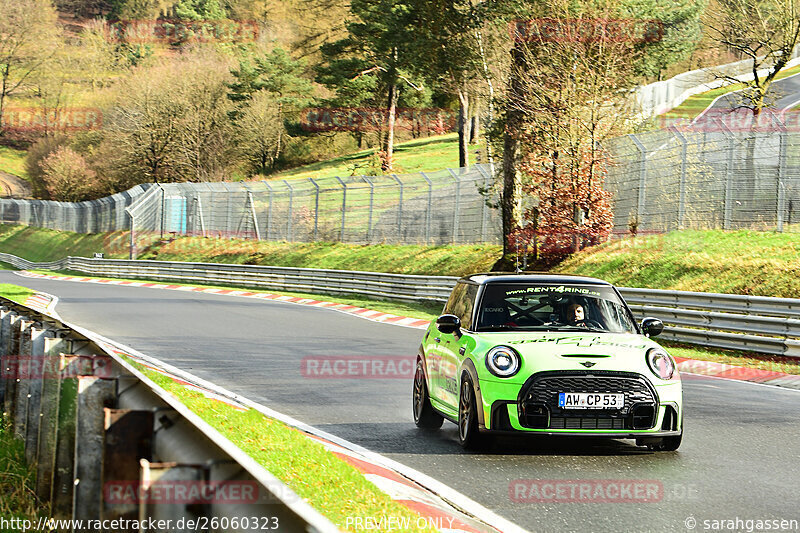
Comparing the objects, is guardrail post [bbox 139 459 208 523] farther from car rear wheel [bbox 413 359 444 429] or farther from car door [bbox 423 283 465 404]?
car rear wheel [bbox 413 359 444 429]

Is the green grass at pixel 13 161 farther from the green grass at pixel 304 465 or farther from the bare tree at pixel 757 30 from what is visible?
the green grass at pixel 304 465

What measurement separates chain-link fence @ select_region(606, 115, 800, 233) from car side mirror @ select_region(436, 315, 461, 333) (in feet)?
52.7

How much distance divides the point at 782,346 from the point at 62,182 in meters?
72.1

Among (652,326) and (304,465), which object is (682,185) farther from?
(304,465)

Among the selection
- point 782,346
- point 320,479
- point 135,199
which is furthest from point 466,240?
point 320,479

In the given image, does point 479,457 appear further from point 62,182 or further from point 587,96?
point 62,182

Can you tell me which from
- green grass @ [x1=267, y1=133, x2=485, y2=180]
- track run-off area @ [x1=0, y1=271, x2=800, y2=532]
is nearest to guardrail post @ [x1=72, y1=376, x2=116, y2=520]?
track run-off area @ [x1=0, y1=271, x2=800, y2=532]

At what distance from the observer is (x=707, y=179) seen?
2502 cm

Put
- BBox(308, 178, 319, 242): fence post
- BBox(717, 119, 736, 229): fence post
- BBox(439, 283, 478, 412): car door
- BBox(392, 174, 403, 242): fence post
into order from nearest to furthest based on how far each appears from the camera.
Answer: BBox(439, 283, 478, 412): car door → BBox(717, 119, 736, 229): fence post → BBox(392, 174, 403, 242): fence post → BBox(308, 178, 319, 242): fence post

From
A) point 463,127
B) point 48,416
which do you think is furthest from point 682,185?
point 463,127

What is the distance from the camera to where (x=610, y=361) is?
8133 millimetres

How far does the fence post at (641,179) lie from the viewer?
26.9m

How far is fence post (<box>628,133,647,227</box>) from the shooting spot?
2694cm

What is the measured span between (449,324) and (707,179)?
57.6 ft
